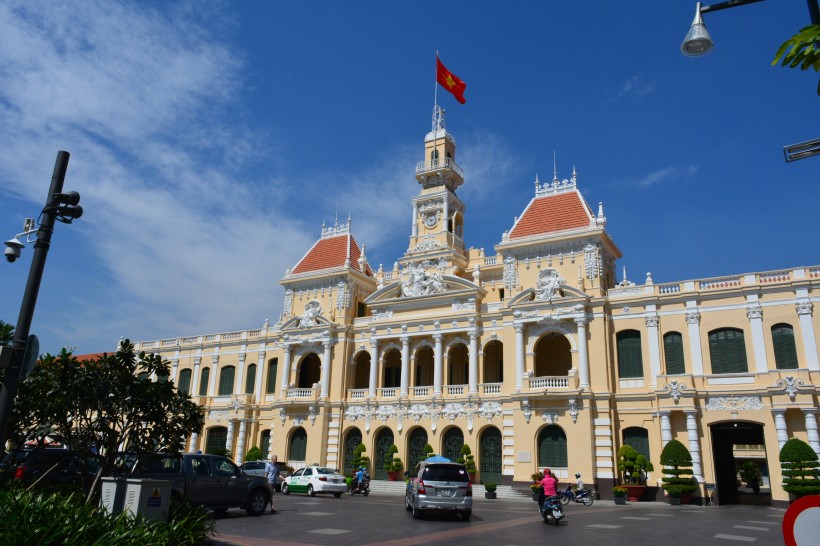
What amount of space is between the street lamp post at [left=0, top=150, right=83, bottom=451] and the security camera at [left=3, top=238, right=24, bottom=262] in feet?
0.05

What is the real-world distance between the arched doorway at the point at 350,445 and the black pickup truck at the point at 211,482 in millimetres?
22303

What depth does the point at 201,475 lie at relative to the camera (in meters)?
17.9

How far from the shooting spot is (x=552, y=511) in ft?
61.0

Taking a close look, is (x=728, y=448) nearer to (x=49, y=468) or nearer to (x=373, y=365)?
(x=373, y=365)

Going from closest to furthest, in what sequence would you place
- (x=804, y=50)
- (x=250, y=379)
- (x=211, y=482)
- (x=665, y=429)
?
(x=804, y=50) → (x=211, y=482) → (x=665, y=429) → (x=250, y=379)

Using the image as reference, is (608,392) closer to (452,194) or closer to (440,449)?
(440,449)

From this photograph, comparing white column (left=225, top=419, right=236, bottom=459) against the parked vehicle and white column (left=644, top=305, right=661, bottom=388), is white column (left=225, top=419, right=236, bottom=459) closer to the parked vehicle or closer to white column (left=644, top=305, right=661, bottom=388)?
the parked vehicle

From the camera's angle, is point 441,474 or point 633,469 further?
point 633,469

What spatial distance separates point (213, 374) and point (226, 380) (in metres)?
1.36

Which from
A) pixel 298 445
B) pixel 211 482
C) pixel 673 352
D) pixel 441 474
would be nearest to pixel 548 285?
pixel 673 352

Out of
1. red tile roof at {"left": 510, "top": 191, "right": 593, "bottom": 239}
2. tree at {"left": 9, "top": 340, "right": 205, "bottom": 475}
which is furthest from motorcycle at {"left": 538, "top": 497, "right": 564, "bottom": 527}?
red tile roof at {"left": 510, "top": 191, "right": 593, "bottom": 239}

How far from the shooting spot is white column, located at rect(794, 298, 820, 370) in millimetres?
30094

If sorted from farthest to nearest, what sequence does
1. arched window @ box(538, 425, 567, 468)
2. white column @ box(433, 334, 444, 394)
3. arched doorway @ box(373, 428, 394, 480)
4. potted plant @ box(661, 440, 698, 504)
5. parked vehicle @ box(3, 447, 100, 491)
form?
arched doorway @ box(373, 428, 394, 480) → white column @ box(433, 334, 444, 394) → arched window @ box(538, 425, 567, 468) → potted plant @ box(661, 440, 698, 504) → parked vehicle @ box(3, 447, 100, 491)

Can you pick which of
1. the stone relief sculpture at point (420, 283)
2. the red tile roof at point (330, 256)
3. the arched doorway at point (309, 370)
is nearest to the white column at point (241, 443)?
the arched doorway at point (309, 370)
